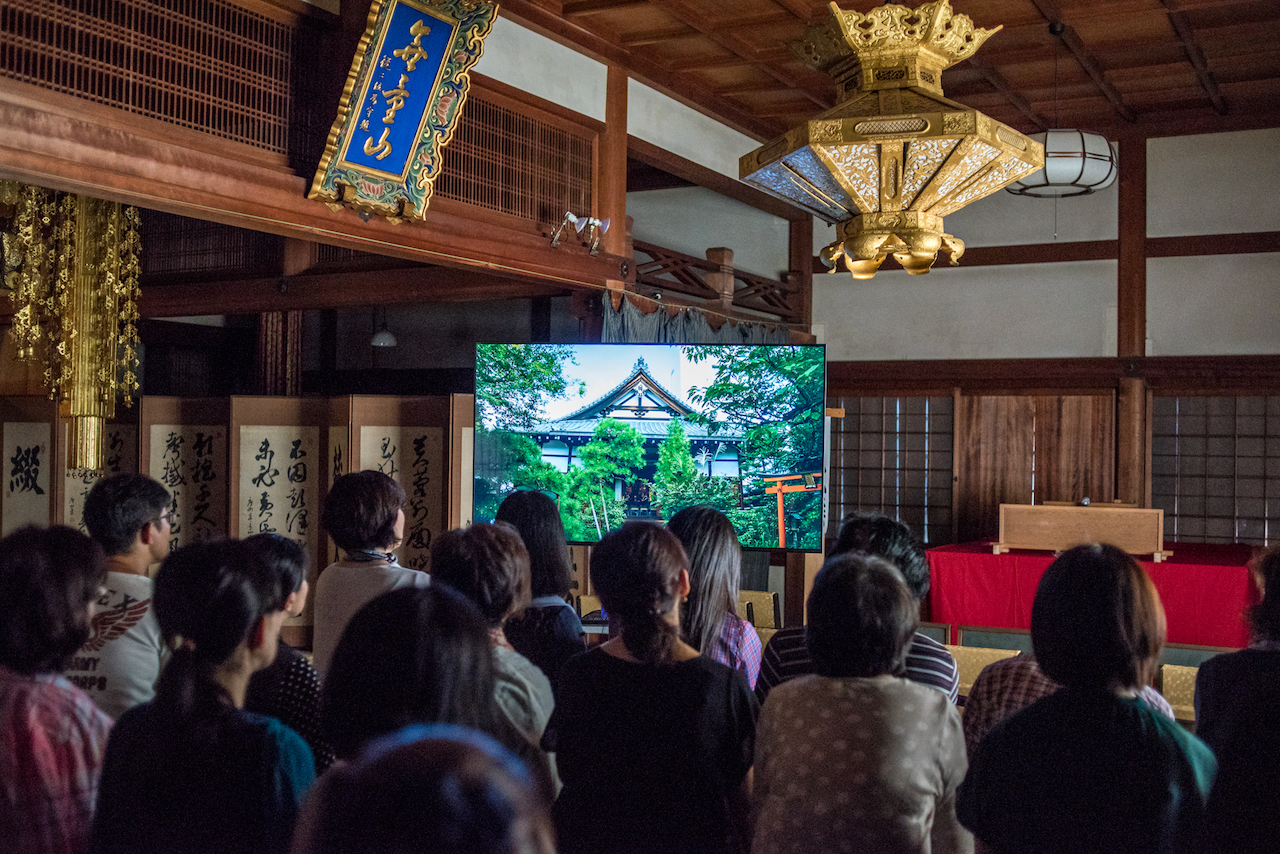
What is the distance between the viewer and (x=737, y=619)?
7.59 ft

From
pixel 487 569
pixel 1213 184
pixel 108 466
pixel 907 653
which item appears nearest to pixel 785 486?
pixel 907 653

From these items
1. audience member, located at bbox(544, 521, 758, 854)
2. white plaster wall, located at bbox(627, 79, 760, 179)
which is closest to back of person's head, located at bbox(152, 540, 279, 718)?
audience member, located at bbox(544, 521, 758, 854)

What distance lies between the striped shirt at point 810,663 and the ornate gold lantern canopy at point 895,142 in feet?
4.73

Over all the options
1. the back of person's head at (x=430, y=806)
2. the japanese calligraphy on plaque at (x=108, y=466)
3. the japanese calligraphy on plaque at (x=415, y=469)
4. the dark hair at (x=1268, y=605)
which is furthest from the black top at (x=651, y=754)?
the japanese calligraphy on plaque at (x=108, y=466)

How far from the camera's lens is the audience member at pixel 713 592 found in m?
2.25

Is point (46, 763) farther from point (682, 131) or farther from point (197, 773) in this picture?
point (682, 131)

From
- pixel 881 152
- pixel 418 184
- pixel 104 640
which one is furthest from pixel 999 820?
pixel 418 184

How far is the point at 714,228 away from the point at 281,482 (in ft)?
11.0

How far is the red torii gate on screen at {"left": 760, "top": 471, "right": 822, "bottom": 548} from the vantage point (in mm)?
4082

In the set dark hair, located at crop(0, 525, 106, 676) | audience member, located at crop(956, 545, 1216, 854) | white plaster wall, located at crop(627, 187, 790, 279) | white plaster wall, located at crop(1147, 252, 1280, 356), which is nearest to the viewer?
audience member, located at crop(956, 545, 1216, 854)

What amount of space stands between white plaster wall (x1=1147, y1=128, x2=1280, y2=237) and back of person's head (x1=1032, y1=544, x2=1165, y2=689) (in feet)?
18.1

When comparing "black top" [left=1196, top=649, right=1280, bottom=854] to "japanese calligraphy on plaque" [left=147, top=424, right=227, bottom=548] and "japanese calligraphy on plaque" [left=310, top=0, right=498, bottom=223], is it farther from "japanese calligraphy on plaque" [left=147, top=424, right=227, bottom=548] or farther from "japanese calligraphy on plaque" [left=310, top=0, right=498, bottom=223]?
"japanese calligraphy on plaque" [left=147, top=424, right=227, bottom=548]

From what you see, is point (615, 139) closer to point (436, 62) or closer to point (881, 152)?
point (436, 62)

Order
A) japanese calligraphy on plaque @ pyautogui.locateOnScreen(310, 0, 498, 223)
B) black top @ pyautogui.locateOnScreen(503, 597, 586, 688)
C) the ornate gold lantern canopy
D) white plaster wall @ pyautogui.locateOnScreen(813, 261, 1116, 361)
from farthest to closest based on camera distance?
1. white plaster wall @ pyautogui.locateOnScreen(813, 261, 1116, 361)
2. japanese calligraphy on plaque @ pyautogui.locateOnScreen(310, 0, 498, 223)
3. the ornate gold lantern canopy
4. black top @ pyautogui.locateOnScreen(503, 597, 586, 688)
